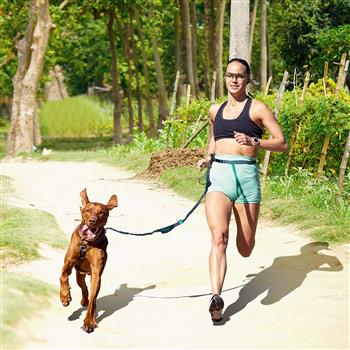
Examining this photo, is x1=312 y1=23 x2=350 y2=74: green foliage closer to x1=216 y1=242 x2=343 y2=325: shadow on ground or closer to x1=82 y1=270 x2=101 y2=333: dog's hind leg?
x1=216 y1=242 x2=343 y2=325: shadow on ground

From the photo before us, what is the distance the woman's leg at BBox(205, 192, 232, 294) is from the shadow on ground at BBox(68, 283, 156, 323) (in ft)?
3.51

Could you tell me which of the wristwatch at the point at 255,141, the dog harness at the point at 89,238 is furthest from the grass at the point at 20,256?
the wristwatch at the point at 255,141

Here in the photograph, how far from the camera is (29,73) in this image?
2480 centimetres

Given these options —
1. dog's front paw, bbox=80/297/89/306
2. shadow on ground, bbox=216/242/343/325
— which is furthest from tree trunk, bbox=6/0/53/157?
dog's front paw, bbox=80/297/89/306

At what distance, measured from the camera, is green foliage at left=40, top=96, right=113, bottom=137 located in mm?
42719

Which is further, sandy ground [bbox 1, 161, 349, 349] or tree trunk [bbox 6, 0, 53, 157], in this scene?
tree trunk [bbox 6, 0, 53, 157]

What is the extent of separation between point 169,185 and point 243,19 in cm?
320

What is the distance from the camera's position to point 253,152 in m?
7.01

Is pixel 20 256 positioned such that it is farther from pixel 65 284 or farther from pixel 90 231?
pixel 90 231

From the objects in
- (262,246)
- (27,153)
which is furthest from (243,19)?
(27,153)

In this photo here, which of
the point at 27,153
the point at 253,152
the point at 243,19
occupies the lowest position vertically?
the point at 27,153

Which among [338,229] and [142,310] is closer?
[142,310]

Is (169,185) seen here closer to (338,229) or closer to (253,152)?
(338,229)

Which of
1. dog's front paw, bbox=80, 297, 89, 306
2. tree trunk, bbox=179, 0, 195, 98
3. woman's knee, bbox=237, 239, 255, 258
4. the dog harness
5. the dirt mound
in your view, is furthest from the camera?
tree trunk, bbox=179, 0, 195, 98
